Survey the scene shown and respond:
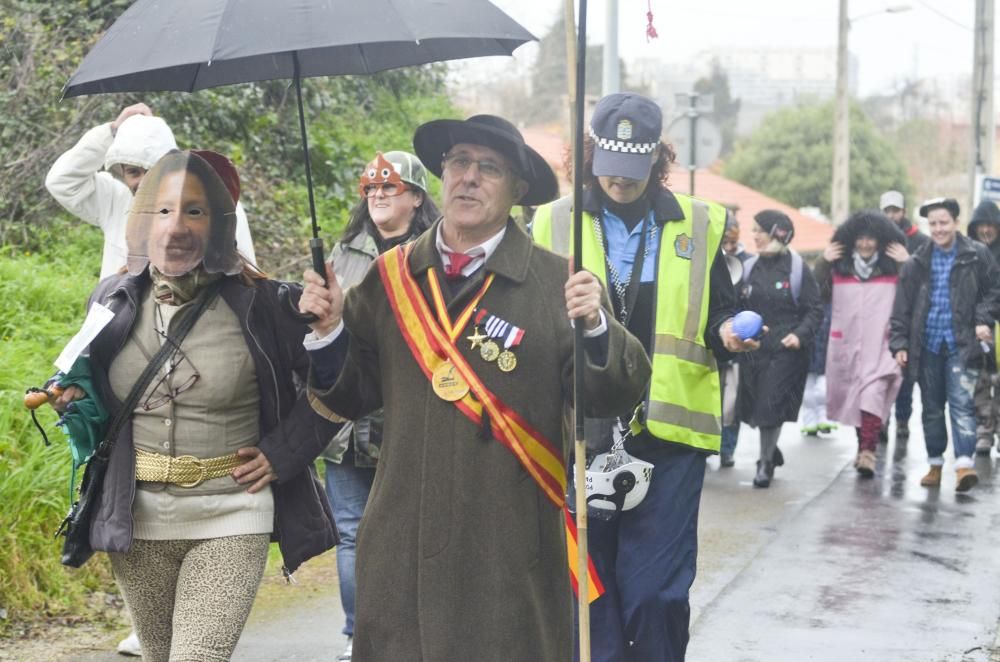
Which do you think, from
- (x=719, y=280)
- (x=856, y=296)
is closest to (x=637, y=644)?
(x=719, y=280)

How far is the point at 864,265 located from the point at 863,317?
41 centimetres

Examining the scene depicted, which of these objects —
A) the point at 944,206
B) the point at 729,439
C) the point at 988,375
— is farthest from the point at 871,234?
the point at 729,439

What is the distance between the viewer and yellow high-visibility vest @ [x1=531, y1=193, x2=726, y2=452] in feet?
15.8

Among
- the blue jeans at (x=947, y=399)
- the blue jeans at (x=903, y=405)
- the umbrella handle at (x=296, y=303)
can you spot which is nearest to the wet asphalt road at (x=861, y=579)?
the blue jeans at (x=947, y=399)

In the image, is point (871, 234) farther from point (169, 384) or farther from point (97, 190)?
point (169, 384)

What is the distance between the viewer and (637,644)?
4.84 meters

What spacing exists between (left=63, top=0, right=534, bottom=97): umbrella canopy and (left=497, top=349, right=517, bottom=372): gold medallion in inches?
31.8

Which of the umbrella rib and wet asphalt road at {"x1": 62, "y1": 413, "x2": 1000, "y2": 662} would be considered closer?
the umbrella rib

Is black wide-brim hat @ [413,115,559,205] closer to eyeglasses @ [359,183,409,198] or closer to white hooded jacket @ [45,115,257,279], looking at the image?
eyeglasses @ [359,183,409,198]

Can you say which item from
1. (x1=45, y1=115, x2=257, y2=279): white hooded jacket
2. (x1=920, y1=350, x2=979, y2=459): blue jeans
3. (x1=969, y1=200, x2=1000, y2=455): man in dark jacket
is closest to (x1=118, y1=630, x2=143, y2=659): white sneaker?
(x1=45, y1=115, x2=257, y2=279): white hooded jacket

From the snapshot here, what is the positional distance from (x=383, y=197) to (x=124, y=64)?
1.99 meters

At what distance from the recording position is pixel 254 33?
12.4 feet

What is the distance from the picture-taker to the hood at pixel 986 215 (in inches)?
474

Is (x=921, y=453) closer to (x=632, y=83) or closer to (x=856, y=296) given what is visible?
(x=856, y=296)
